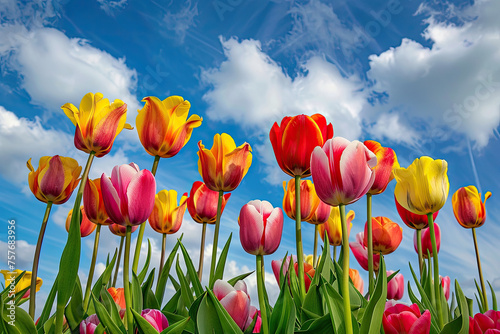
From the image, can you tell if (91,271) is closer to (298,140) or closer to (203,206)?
(203,206)

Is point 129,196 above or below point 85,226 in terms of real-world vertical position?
below

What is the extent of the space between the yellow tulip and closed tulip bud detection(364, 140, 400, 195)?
17 cm

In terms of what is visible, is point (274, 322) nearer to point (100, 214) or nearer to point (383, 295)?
point (383, 295)

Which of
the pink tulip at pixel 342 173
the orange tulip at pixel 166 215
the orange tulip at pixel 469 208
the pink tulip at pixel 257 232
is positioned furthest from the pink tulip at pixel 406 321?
the orange tulip at pixel 469 208

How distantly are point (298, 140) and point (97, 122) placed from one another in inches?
43.8

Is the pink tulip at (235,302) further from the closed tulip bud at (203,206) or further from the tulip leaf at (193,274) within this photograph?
the closed tulip bud at (203,206)

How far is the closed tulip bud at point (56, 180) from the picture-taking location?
8.13ft

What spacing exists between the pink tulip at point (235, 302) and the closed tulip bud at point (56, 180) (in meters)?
1.37

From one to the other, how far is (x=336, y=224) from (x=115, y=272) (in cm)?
192

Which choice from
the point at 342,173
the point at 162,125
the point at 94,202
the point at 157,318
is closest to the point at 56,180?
the point at 94,202

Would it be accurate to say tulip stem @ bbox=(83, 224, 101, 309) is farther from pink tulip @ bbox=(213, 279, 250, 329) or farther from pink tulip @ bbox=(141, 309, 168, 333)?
pink tulip @ bbox=(213, 279, 250, 329)

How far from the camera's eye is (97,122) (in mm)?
2195

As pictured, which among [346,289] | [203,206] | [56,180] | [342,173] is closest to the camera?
[346,289]

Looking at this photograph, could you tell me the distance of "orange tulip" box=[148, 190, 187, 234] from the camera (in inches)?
115
